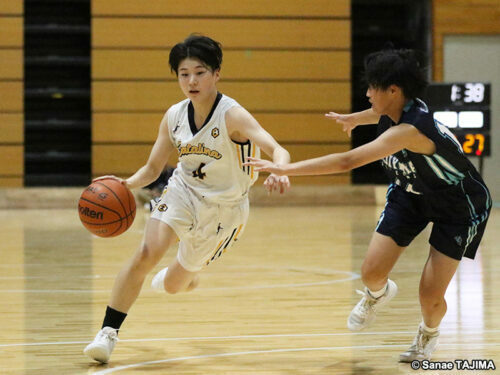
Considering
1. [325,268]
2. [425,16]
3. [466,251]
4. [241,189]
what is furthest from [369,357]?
[425,16]

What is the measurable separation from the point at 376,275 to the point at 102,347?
112cm

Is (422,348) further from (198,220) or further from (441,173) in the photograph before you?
(198,220)

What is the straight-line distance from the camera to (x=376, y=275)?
131 inches

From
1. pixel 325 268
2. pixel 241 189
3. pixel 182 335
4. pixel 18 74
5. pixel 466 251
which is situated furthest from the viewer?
pixel 18 74

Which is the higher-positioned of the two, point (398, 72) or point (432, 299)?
point (398, 72)

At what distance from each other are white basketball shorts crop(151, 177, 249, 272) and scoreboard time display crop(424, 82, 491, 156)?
795cm

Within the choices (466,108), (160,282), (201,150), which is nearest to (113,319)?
(160,282)

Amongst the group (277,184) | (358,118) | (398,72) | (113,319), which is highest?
(398,72)

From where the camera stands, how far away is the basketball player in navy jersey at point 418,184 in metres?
3.01

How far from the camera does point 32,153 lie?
43.4 feet

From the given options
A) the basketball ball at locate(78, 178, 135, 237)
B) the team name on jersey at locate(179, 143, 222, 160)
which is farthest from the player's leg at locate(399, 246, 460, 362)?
the basketball ball at locate(78, 178, 135, 237)

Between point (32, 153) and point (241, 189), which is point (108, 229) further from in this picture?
point (32, 153)

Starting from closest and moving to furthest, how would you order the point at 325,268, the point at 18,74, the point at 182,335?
the point at 182,335 → the point at 325,268 → the point at 18,74

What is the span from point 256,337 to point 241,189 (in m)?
0.71
